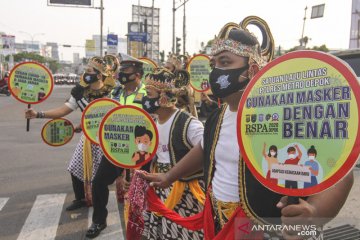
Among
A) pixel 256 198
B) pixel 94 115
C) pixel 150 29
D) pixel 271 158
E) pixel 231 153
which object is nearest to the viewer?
pixel 271 158

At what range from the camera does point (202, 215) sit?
2201 mm

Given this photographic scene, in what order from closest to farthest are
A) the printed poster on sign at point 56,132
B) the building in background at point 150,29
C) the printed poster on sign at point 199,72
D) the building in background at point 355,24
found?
the printed poster on sign at point 56,132
the printed poster on sign at point 199,72
the building in background at point 355,24
the building in background at point 150,29

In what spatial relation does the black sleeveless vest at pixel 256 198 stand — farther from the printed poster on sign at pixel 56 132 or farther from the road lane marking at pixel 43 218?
the printed poster on sign at pixel 56 132

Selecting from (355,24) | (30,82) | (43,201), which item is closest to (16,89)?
(30,82)

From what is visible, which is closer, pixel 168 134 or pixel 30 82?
pixel 168 134

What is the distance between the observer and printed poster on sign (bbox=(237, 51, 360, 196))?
1.21m

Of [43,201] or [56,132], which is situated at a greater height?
[56,132]

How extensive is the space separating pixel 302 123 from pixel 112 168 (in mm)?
2790

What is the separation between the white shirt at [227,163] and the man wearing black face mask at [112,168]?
2.04 meters

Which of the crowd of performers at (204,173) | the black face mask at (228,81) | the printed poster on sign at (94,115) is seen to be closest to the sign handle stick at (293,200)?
the crowd of performers at (204,173)

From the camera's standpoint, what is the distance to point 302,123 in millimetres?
1328

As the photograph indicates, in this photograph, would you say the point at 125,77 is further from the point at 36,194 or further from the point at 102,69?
the point at 36,194

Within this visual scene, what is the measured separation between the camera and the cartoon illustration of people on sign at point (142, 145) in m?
2.73

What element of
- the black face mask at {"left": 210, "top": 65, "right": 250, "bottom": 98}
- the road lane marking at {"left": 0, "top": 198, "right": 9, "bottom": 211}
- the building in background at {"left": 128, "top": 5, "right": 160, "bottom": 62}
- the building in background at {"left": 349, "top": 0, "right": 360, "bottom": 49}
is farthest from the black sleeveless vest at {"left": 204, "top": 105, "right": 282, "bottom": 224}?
the building in background at {"left": 128, "top": 5, "right": 160, "bottom": 62}
